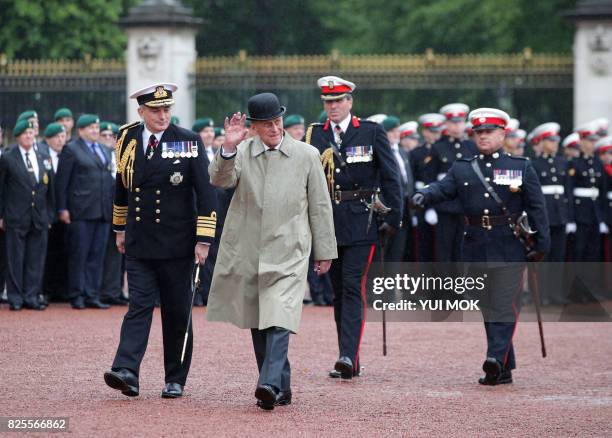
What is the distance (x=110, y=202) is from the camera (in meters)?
15.0

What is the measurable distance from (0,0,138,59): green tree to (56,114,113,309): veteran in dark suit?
57.8ft

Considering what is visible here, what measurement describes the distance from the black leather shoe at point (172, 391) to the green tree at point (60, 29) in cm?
2387

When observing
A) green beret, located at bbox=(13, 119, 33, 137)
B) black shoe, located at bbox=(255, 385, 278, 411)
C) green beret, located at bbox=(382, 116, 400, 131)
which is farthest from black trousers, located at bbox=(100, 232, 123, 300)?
black shoe, located at bbox=(255, 385, 278, 411)

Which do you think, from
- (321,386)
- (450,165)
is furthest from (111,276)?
(321,386)

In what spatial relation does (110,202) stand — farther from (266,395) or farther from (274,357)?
(266,395)

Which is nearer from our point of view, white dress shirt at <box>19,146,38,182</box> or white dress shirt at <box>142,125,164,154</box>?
white dress shirt at <box>142,125,164,154</box>

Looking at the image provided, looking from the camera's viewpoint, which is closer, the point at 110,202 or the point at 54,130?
the point at 110,202

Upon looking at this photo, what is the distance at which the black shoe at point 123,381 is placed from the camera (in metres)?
8.64

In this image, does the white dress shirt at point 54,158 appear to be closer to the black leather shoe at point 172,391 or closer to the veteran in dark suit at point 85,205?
the veteran in dark suit at point 85,205

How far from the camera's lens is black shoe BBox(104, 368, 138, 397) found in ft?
28.3

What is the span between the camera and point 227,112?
2306cm

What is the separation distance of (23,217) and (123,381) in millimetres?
5933

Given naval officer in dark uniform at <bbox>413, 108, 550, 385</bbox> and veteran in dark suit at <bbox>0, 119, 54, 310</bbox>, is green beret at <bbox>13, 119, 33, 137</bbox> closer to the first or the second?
veteran in dark suit at <bbox>0, 119, 54, 310</bbox>

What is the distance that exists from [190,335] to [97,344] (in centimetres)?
257
